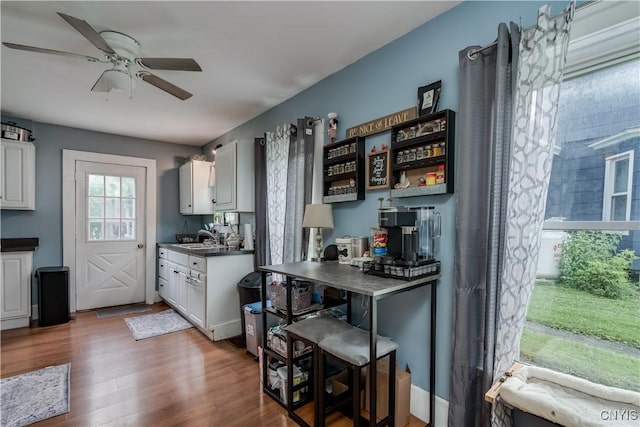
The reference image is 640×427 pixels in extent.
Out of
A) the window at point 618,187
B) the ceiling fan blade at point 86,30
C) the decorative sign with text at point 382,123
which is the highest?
the ceiling fan blade at point 86,30

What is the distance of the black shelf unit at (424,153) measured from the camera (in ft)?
5.66

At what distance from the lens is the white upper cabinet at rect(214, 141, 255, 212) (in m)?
3.40

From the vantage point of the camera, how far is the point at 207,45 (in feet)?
6.86

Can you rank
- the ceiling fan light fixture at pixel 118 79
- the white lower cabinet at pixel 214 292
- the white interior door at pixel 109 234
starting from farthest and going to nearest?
the white interior door at pixel 109 234
the white lower cabinet at pixel 214 292
the ceiling fan light fixture at pixel 118 79

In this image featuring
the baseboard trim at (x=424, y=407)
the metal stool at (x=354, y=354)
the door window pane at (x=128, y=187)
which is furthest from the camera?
the door window pane at (x=128, y=187)

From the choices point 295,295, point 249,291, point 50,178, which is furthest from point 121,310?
point 295,295

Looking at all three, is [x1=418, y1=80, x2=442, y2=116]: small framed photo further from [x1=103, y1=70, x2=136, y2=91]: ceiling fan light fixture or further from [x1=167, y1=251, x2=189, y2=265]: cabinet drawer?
[x1=167, y1=251, x2=189, y2=265]: cabinet drawer

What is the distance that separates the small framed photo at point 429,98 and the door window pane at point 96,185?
436 centimetres

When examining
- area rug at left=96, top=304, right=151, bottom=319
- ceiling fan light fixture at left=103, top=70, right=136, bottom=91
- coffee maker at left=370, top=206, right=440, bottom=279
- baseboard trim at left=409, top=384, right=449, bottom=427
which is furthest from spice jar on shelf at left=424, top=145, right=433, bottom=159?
area rug at left=96, top=304, right=151, bottom=319

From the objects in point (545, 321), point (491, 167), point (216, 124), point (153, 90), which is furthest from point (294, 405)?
point (216, 124)

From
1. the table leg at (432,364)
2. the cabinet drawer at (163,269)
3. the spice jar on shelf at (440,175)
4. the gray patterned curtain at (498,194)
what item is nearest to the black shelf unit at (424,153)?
the spice jar on shelf at (440,175)

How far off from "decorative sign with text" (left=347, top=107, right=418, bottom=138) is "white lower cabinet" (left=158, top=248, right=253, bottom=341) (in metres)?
1.88

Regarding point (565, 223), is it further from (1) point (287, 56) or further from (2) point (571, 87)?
(1) point (287, 56)

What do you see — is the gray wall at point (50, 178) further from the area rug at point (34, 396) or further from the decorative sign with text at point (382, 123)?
the decorative sign with text at point (382, 123)
